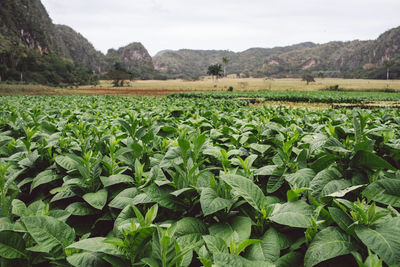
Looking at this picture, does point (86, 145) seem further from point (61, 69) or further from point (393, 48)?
point (393, 48)

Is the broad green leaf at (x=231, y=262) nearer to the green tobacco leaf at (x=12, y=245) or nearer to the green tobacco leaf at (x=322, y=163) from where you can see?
the green tobacco leaf at (x=322, y=163)

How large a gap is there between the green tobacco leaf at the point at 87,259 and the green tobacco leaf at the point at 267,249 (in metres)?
0.75

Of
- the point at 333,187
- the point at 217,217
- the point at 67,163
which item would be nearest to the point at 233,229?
the point at 217,217

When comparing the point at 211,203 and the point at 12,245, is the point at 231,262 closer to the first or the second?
the point at 211,203

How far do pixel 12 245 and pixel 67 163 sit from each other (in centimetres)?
79

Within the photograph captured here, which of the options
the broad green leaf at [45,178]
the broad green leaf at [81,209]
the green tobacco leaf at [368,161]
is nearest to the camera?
the green tobacco leaf at [368,161]

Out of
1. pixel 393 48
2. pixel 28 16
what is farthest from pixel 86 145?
pixel 393 48

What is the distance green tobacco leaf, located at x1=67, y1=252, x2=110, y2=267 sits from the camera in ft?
3.84

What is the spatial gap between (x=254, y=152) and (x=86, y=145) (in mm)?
1732

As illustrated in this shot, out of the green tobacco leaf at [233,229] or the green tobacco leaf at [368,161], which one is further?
the green tobacco leaf at [368,161]

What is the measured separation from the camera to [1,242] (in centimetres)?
129

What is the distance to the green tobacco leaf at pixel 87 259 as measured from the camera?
1172mm

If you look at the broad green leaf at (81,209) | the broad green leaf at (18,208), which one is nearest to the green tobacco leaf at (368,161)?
the broad green leaf at (81,209)

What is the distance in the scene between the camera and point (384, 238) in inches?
40.8
